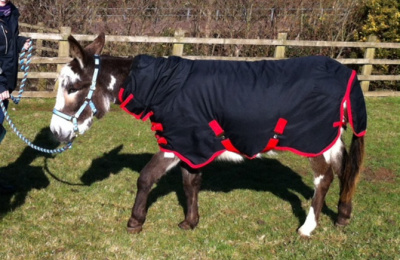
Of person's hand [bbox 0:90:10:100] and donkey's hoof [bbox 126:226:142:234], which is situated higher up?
person's hand [bbox 0:90:10:100]

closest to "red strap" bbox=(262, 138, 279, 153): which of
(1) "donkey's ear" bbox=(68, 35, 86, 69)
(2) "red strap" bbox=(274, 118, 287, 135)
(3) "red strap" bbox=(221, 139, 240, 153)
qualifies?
(2) "red strap" bbox=(274, 118, 287, 135)

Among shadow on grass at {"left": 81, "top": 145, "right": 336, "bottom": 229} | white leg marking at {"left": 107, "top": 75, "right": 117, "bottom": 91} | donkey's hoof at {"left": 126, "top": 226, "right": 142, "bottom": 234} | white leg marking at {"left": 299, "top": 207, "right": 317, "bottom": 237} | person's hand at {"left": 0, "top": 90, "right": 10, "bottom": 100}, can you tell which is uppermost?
white leg marking at {"left": 107, "top": 75, "right": 117, "bottom": 91}

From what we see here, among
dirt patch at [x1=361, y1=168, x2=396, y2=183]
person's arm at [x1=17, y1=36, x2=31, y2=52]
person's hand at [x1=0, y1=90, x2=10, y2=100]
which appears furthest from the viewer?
dirt patch at [x1=361, y1=168, x2=396, y2=183]

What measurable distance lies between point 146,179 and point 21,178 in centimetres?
242

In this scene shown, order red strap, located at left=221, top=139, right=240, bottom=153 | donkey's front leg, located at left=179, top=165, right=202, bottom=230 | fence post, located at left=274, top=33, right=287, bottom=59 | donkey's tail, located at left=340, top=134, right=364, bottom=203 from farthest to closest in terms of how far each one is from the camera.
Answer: fence post, located at left=274, top=33, right=287, bottom=59 < donkey's front leg, located at left=179, top=165, right=202, bottom=230 < donkey's tail, located at left=340, top=134, right=364, bottom=203 < red strap, located at left=221, top=139, right=240, bottom=153

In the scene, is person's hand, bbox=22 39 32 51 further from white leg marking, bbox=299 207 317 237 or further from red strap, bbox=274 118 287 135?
white leg marking, bbox=299 207 317 237

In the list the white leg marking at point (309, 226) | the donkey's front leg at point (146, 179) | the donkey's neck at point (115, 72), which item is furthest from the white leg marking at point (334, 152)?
the donkey's neck at point (115, 72)

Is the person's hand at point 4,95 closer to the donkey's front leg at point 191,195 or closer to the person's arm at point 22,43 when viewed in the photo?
the person's arm at point 22,43

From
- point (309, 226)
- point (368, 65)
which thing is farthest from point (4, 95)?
point (368, 65)

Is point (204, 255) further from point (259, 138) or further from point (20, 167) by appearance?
point (20, 167)

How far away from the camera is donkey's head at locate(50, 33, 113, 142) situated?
4711mm

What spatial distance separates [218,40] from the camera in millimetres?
12227

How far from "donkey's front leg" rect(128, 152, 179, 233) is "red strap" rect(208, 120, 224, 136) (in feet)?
1.62

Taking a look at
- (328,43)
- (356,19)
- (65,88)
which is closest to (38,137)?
(65,88)
